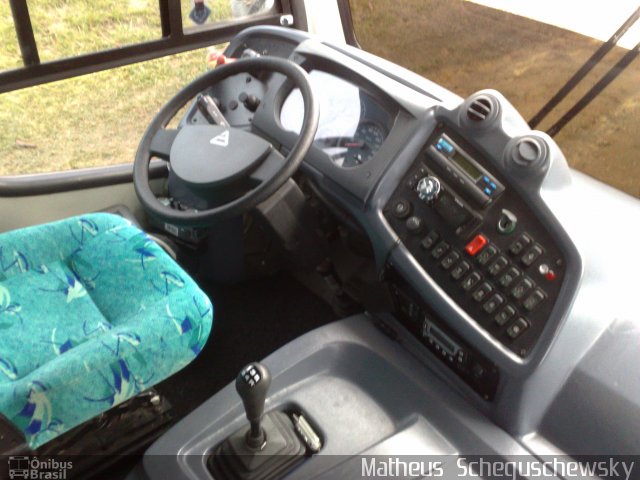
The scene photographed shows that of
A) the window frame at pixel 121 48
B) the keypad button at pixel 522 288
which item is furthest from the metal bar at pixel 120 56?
the keypad button at pixel 522 288

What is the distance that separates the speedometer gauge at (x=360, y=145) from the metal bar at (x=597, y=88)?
448 millimetres

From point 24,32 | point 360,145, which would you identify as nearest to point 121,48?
point 24,32

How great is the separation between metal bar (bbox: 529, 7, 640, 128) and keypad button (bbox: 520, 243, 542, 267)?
1.56ft

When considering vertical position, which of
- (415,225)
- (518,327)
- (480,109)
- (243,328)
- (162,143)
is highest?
(480,109)

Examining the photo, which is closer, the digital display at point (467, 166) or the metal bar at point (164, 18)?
the digital display at point (467, 166)

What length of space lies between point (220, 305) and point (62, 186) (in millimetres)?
595

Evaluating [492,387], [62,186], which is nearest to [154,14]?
[62,186]

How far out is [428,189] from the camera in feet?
4.25

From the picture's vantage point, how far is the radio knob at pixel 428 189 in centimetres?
129

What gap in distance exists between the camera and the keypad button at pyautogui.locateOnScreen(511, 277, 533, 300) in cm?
118

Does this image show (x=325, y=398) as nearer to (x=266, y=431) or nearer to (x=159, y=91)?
(x=266, y=431)

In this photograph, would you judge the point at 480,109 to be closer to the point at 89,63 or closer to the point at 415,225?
the point at 415,225

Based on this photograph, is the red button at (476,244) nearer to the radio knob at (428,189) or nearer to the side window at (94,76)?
the radio knob at (428,189)

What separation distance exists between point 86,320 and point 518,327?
0.87 m
